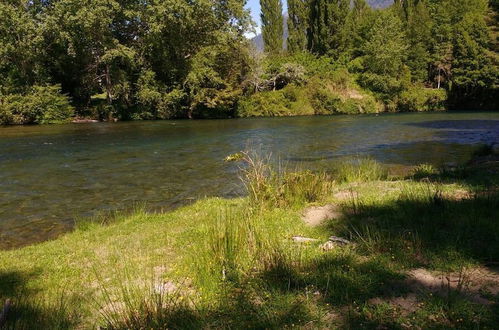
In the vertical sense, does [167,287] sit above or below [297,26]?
below

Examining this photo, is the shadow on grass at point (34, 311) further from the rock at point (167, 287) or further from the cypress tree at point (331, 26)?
the cypress tree at point (331, 26)

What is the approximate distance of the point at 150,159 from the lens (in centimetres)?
1828

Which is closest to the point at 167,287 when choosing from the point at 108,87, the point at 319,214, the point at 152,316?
the point at 152,316

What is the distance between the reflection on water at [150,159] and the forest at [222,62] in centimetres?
1278

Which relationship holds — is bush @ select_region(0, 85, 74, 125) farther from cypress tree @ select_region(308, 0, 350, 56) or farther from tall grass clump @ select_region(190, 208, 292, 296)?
tall grass clump @ select_region(190, 208, 292, 296)

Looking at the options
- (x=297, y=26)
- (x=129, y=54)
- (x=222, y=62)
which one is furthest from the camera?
(x=297, y=26)

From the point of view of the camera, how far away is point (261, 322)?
13.2ft

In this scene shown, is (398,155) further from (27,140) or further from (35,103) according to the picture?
(35,103)

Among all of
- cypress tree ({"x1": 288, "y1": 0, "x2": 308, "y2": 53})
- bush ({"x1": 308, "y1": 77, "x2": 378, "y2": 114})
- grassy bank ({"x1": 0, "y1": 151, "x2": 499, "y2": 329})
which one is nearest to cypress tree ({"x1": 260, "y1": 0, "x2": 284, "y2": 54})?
cypress tree ({"x1": 288, "y1": 0, "x2": 308, "y2": 53})

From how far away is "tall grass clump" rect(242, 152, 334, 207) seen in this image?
846 centimetres

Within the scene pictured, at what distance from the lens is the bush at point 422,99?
161 ft

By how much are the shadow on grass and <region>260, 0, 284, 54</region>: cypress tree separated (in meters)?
62.8

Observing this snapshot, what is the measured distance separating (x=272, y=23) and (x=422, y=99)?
2756cm

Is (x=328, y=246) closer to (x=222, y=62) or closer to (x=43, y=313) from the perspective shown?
(x=43, y=313)
